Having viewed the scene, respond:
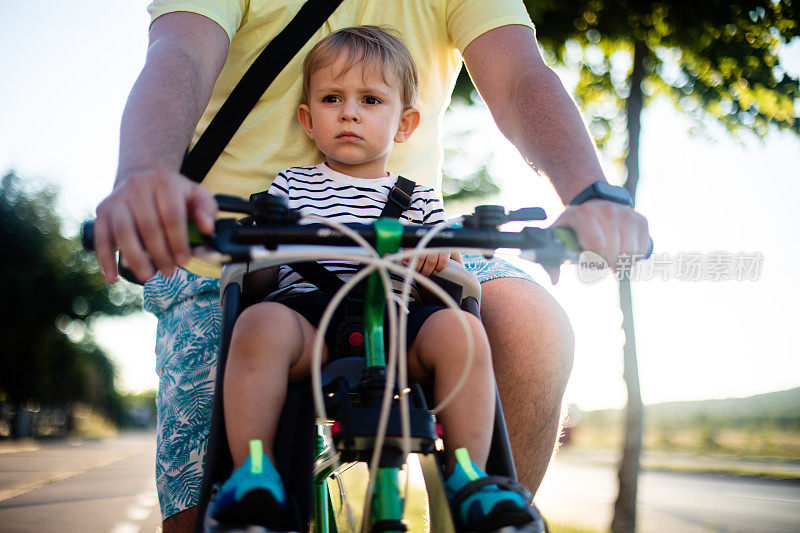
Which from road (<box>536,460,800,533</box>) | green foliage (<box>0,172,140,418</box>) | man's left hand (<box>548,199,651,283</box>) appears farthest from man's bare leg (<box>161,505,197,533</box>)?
green foliage (<box>0,172,140,418</box>)

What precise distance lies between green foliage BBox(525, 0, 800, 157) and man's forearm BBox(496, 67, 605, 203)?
434 centimetres

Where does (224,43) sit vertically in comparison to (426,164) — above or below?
above

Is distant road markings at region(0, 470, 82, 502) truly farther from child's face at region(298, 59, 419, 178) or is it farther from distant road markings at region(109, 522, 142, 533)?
child's face at region(298, 59, 419, 178)

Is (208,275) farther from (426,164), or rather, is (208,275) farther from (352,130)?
(426,164)

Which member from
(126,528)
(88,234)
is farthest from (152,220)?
(126,528)

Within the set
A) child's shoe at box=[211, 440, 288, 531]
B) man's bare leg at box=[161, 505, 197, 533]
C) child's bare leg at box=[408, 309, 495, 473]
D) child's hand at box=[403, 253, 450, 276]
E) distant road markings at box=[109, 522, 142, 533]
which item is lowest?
distant road markings at box=[109, 522, 142, 533]

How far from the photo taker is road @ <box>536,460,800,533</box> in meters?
6.71

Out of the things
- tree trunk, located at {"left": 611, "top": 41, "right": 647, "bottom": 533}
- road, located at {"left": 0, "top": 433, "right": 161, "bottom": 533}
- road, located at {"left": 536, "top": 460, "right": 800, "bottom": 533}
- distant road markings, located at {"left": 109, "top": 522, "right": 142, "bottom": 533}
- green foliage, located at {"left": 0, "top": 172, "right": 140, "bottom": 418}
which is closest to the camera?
road, located at {"left": 0, "top": 433, "right": 161, "bottom": 533}

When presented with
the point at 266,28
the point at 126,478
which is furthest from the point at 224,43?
the point at 126,478

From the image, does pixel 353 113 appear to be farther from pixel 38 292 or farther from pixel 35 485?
pixel 38 292

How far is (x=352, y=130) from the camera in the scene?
229 centimetres

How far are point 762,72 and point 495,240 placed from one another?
20.1 ft

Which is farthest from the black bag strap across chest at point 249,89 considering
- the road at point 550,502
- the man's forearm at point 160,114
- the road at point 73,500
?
the road at point 73,500

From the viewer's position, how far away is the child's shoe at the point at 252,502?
3.97 ft
